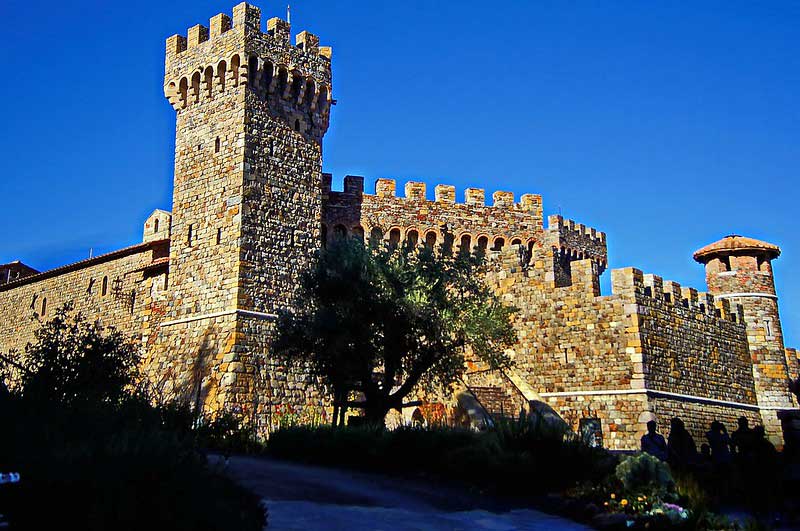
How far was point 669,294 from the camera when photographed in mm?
24219

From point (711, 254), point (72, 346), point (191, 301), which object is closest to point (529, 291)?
point (711, 254)

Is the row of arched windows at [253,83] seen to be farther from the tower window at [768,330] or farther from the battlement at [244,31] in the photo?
the tower window at [768,330]

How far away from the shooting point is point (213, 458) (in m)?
13.9

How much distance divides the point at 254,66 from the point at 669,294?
14.1 m

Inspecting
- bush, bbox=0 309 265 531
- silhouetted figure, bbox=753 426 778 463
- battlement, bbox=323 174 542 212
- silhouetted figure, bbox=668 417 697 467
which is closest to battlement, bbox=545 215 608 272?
battlement, bbox=323 174 542 212

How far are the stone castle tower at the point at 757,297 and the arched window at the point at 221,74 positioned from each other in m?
17.0

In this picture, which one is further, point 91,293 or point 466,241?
point 91,293

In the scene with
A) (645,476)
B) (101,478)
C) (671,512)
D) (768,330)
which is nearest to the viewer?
(101,478)

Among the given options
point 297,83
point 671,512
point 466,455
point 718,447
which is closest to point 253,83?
point 297,83

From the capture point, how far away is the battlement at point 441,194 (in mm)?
28758

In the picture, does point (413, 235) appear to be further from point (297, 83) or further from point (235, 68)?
point (235, 68)

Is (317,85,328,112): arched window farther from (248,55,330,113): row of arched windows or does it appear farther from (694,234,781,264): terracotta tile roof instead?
(694,234,781,264): terracotta tile roof

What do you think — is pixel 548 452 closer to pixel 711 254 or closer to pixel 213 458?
pixel 213 458

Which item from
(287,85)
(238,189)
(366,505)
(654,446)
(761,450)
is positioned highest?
(287,85)
